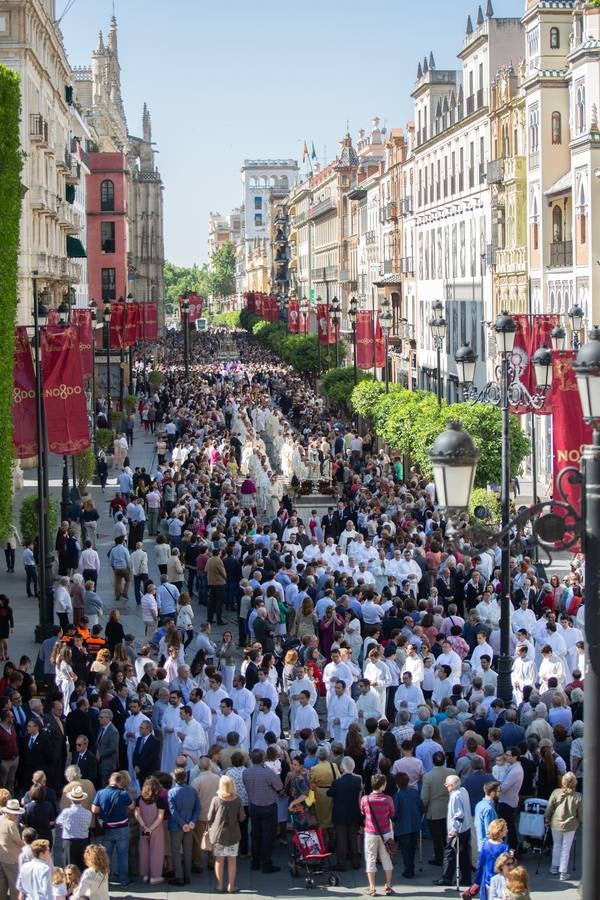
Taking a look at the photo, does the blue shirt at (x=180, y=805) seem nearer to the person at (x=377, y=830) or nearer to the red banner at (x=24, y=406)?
the person at (x=377, y=830)

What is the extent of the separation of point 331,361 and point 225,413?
79.1ft

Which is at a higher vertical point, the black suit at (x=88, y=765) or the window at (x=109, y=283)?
the window at (x=109, y=283)

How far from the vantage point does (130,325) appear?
210ft

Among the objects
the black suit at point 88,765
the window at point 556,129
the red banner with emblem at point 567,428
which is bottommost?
the black suit at point 88,765

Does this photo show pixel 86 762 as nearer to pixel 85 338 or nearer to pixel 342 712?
pixel 342 712

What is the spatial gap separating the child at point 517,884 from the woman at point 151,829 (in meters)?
4.26

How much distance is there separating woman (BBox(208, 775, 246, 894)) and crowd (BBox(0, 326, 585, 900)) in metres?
0.02

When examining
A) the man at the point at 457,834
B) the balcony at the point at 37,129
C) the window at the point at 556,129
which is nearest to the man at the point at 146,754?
the man at the point at 457,834

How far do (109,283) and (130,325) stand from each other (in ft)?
161

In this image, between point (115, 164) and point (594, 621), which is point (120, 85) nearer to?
point (115, 164)

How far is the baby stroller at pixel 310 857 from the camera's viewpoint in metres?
14.5

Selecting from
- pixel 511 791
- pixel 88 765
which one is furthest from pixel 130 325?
pixel 511 791

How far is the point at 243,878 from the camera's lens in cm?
1468

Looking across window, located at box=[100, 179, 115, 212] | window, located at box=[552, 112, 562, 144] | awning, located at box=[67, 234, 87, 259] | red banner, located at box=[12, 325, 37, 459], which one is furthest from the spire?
red banner, located at box=[12, 325, 37, 459]
